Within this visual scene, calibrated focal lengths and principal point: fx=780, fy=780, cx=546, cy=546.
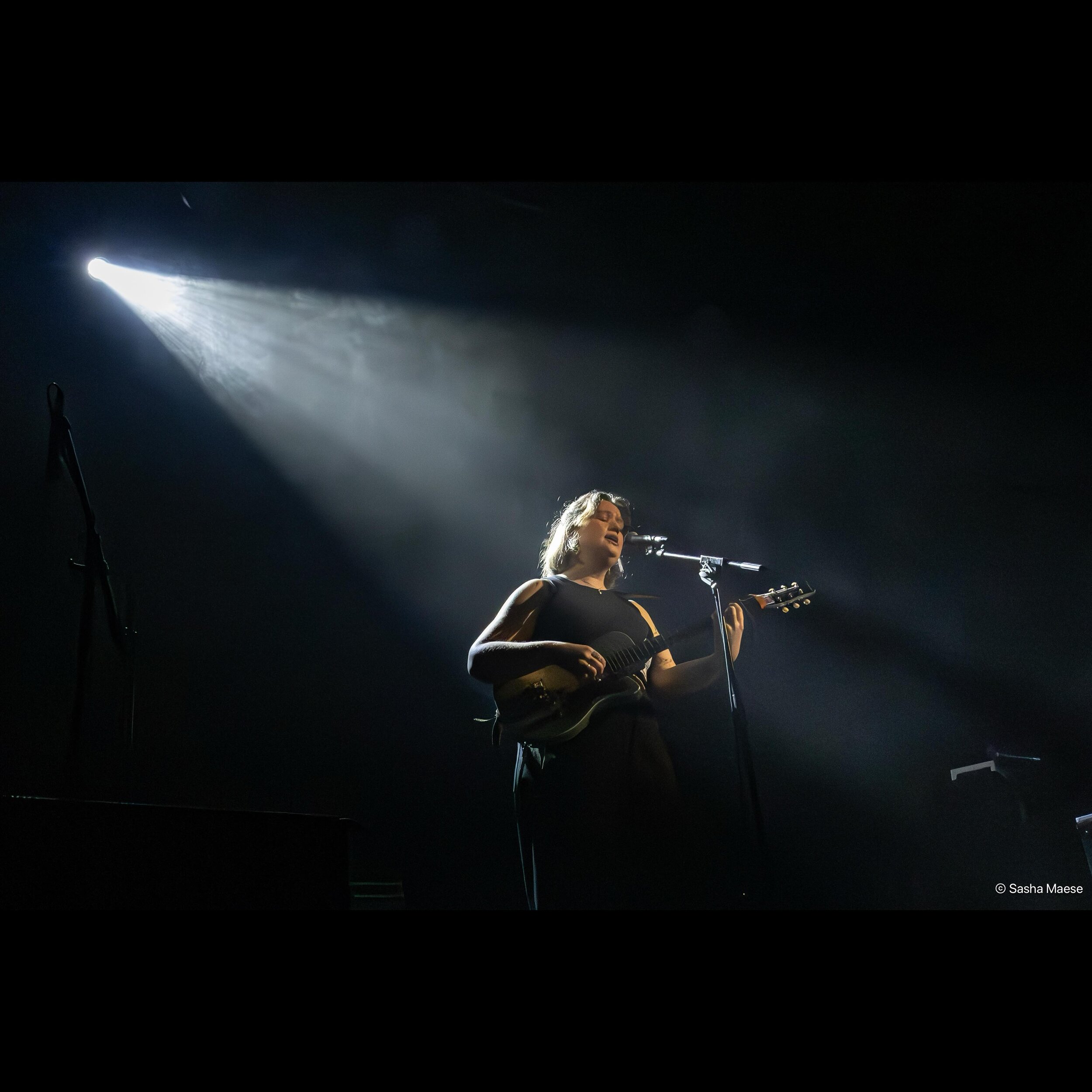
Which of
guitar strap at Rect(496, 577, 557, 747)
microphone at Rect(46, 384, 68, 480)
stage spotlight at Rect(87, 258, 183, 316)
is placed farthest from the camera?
stage spotlight at Rect(87, 258, 183, 316)

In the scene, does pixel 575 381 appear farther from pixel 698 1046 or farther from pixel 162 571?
pixel 698 1046

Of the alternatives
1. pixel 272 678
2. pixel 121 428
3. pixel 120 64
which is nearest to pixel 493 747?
pixel 272 678

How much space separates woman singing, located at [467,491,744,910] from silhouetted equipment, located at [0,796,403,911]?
0.60 metres

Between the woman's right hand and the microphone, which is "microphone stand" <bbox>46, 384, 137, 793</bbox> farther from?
the woman's right hand

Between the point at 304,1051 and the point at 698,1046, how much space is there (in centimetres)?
56

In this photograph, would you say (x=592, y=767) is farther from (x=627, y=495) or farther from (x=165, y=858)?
(x=627, y=495)

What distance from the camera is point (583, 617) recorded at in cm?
221

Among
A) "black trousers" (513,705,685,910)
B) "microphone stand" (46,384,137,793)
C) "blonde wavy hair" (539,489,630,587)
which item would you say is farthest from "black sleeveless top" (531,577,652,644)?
"microphone stand" (46,384,137,793)

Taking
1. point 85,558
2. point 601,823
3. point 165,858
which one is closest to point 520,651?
point 601,823

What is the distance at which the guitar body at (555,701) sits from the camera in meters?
2.04

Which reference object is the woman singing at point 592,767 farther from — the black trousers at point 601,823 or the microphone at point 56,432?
the microphone at point 56,432

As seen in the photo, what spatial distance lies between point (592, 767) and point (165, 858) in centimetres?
99

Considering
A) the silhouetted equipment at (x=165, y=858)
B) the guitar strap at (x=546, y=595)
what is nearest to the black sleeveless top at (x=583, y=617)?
the guitar strap at (x=546, y=595)

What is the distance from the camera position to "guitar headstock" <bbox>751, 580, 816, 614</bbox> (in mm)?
2207
